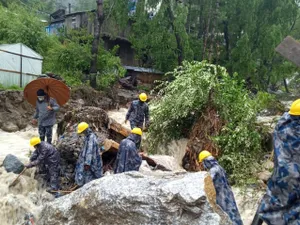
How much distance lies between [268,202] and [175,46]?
16.6 m

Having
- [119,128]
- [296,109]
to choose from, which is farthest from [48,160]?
[296,109]

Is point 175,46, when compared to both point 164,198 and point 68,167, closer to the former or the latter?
point 68,167

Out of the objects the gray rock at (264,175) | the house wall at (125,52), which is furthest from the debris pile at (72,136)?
the house wall at (125,52)

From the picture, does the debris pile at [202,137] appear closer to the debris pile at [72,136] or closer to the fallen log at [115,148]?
the fallen log at [115,148]

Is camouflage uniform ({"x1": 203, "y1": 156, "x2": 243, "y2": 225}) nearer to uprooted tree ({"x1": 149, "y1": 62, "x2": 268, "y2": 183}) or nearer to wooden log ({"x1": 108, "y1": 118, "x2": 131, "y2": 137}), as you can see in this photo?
uprooted tree ({"x1": 149, "y1": 62, "x2": 268, "y2": 183})

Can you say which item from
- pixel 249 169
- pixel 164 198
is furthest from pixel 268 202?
pixel 249 169

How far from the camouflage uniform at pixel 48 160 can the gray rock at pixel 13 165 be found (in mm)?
692

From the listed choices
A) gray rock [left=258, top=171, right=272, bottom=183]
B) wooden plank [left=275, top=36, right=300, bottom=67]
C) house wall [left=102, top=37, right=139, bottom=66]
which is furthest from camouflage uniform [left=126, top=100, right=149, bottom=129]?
house wall [left=102, top=37, right=139, bottom=66]

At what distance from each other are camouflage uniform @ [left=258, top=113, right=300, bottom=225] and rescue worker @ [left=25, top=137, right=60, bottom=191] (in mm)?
3743

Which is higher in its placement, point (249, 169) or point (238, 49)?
point (238, 49)

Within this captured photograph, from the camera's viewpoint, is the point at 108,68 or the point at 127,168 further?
the point at 108,68

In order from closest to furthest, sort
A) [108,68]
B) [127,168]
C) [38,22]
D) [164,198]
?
[164,198]
[127,168]
[108,68]
[38,22]

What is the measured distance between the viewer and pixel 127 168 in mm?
5332

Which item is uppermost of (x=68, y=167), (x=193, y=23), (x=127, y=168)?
(x=193, y=23)
